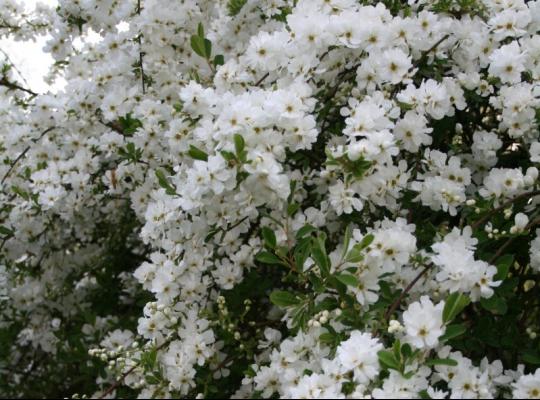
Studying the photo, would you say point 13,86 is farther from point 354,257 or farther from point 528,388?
point 528,388

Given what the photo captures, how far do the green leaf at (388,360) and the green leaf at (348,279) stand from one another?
223 millimetres

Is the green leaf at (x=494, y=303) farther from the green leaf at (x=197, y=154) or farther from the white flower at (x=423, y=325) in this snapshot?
the green leaf at (x=197, y=154)

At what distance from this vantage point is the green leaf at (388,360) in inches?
58.7

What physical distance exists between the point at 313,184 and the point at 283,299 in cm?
64

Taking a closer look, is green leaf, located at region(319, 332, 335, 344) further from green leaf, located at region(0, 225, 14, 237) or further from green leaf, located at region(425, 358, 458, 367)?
green leaf, located at region(0, 225, 14, 237)

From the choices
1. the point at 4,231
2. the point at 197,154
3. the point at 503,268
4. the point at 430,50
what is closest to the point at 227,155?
the point at 197,154

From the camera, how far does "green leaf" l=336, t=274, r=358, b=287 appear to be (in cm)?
170

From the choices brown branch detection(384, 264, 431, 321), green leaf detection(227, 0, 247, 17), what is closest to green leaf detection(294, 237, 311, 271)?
brown branch detection(384, 264, 431, 321)

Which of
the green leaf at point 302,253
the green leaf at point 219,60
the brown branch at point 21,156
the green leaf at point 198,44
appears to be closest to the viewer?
the green leaf at point 302,253

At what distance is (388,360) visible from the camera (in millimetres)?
1495

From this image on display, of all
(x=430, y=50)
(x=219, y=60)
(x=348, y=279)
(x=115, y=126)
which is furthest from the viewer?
(x=115, y=126)

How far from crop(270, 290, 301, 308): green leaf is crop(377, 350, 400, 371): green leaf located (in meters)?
0.38

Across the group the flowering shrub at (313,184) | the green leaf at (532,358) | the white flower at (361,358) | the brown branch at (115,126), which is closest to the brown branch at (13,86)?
the flowering shrub at (313,184)

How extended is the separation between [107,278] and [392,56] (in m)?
2.15
